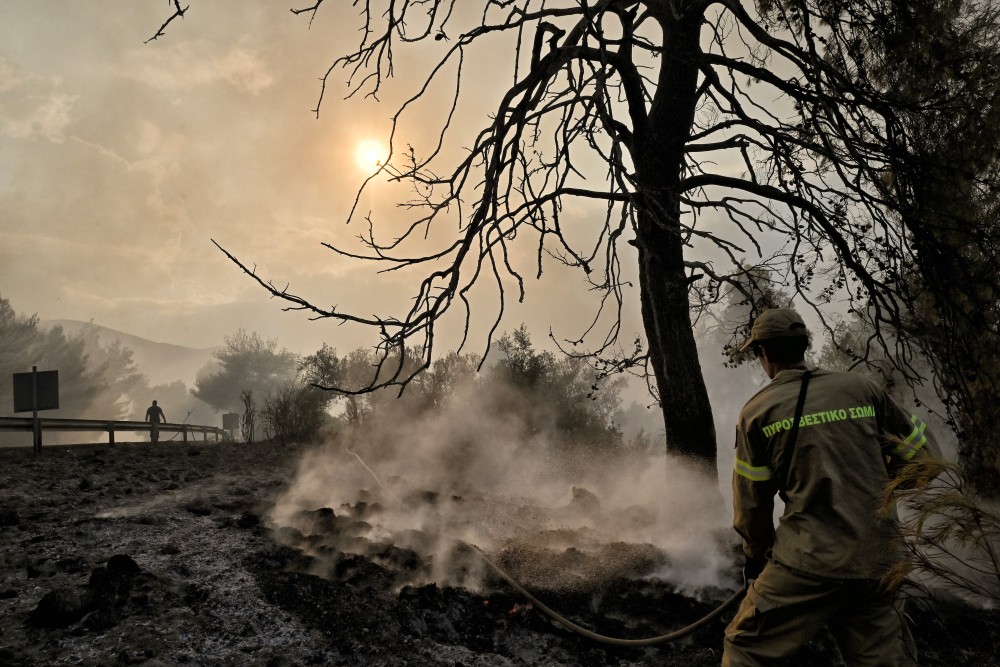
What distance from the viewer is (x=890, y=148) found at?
6.01m

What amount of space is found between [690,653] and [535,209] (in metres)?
3.97

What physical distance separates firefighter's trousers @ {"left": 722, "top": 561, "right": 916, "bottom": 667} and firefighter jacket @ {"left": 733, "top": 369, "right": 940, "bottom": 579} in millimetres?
94

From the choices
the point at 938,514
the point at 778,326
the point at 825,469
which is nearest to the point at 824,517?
the point at 825,469

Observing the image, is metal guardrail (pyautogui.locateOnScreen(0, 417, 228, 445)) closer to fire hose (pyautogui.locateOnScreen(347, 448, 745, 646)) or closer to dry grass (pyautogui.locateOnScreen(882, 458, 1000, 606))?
fire hose (pyautogui.locateOnScreen(347, 448, 745, 646))

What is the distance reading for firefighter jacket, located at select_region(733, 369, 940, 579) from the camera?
282 cm

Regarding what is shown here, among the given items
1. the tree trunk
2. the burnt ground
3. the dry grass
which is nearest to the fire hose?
the burnt ground

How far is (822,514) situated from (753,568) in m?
0.63

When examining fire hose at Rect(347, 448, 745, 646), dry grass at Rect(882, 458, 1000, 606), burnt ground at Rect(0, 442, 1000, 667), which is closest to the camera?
dry grass at Rect(882, 458, 1000, 606)

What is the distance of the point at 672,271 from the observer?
7.11m

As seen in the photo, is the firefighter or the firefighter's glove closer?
the firefighter

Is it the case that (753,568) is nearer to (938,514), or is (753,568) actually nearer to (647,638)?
(938,514)

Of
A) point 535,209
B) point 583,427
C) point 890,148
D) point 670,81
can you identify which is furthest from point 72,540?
point 583,427

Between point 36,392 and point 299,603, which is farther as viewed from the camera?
point 36,392

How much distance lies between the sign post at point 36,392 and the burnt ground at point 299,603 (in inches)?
223
